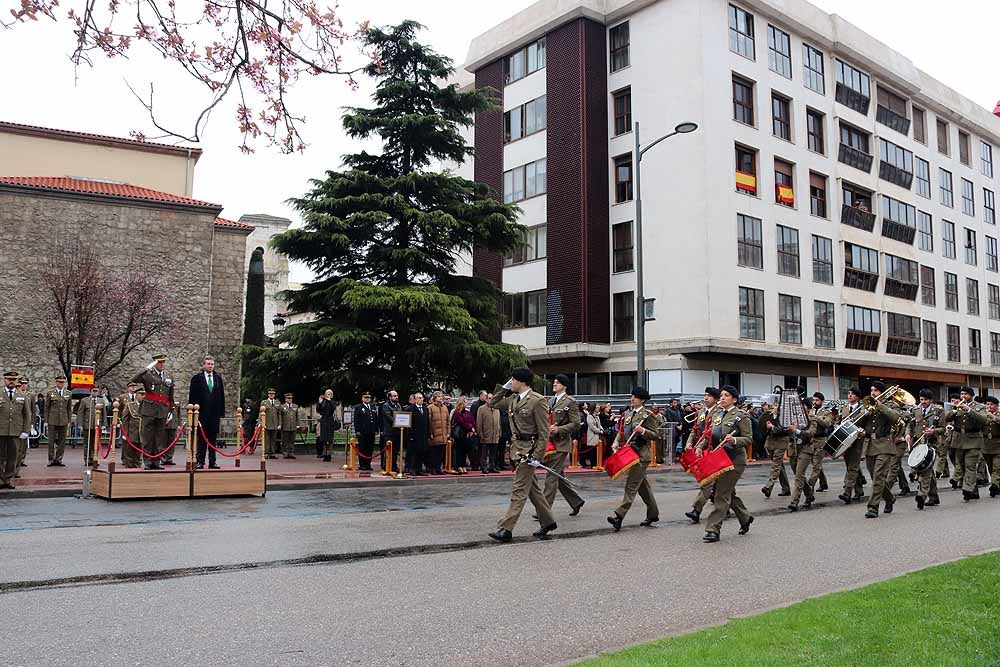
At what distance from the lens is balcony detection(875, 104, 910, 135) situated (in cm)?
4444

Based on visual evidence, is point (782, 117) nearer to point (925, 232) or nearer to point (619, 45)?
point (619, 45)

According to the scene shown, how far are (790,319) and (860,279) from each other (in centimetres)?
661

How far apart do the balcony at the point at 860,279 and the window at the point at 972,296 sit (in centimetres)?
1125

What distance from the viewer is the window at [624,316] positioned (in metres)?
36.7

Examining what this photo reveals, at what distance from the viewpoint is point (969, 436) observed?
15.8m

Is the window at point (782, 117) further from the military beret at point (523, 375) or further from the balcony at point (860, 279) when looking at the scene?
the military beret at point (523, 375)

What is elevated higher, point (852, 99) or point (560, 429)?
point (852, 99)

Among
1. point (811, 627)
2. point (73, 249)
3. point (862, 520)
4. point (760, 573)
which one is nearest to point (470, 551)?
point (760, 573)

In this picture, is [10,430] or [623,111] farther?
[623,111]

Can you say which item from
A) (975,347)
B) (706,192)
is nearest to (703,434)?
(706,192)

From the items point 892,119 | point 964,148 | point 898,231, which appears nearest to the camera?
point 898,231

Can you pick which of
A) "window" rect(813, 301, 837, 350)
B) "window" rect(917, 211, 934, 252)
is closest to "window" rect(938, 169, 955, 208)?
"window" rect(917, 211, 934, 252)

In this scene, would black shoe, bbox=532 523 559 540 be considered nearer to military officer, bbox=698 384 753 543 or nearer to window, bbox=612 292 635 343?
military officer, bbox=698 384 753 543

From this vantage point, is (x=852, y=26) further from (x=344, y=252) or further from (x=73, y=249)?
(x=73, y=249)
